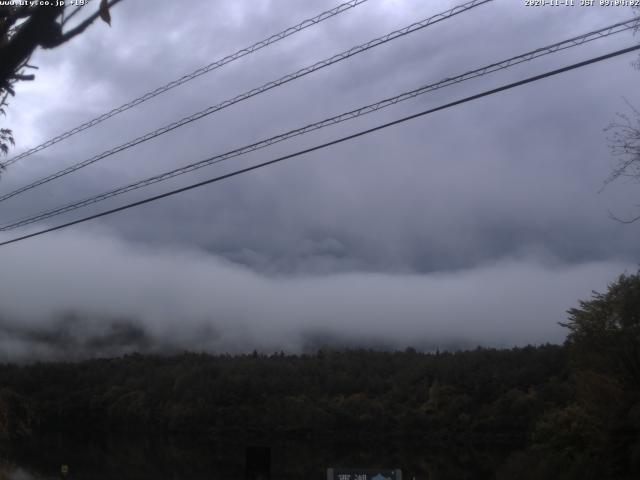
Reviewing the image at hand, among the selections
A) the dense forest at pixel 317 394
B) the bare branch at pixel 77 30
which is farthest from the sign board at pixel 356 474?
the dense forest at pixel 317 394

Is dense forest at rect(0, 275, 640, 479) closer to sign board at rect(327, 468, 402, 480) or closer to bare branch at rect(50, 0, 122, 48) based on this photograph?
sign board at rect(327, 468, 402, 480)

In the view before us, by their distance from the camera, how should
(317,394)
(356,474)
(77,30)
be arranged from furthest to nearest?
(317,394)
(356,474)
(77,30)

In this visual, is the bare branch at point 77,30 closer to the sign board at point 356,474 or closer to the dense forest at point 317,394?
the sign board at point 356,474

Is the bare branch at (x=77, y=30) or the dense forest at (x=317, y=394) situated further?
the dense forest at (x=317, y=394)

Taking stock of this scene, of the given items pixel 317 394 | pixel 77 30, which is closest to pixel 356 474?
pixel 77 30

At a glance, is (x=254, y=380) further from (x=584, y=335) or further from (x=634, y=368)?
(x=634, y=368)

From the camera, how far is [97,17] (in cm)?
507

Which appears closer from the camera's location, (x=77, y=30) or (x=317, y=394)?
(x=77, y=30)

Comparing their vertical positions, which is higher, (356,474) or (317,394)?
(317,394)

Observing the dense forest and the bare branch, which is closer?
the bare branch

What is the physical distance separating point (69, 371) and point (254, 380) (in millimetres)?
31831

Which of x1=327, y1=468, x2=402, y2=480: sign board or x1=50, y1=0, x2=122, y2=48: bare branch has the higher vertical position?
x1=50, y1=0, x2=122, y2=48: bare branch

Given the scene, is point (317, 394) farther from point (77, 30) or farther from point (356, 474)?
point (77, 30)

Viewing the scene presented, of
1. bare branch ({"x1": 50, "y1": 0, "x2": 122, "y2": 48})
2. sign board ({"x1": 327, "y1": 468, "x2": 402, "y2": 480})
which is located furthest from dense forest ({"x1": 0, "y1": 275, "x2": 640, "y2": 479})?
bare branch ({"x1": 50, "y1": 0, "x2": 122, "y2": 48})
